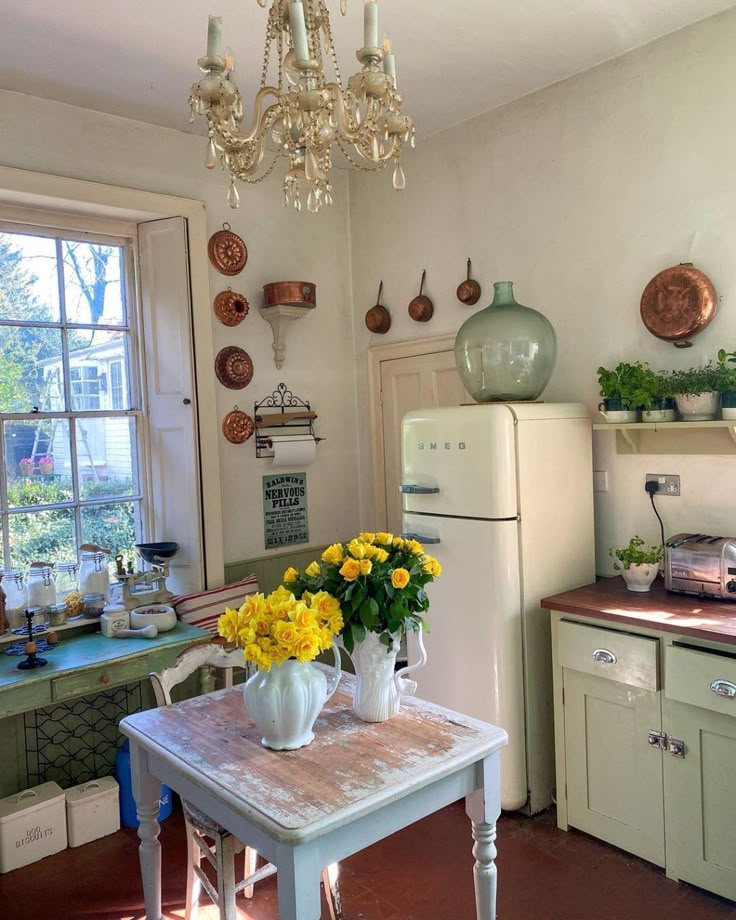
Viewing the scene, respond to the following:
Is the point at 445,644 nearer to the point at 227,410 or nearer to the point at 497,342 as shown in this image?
the point at 497,342

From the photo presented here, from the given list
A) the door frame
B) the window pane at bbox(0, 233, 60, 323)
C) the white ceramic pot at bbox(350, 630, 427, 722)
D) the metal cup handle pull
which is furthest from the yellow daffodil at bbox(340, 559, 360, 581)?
the door frame

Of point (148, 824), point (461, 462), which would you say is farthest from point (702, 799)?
point (148, 824)

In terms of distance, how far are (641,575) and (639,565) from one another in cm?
4

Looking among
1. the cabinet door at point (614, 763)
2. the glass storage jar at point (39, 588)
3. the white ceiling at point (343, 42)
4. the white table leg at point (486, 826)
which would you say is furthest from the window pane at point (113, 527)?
the white table leg at point (486, 826)

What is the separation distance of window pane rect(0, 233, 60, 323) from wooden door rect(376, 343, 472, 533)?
1691 mm

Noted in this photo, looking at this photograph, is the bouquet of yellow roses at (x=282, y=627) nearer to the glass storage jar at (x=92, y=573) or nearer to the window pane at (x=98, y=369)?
the glass storage jar at (x=92, y=573)

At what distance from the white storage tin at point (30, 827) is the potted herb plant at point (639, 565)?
7.59 feet

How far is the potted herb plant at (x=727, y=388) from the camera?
8.05 ft

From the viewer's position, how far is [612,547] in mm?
3055

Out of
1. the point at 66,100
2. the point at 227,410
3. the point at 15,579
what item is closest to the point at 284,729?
the point at 15,579

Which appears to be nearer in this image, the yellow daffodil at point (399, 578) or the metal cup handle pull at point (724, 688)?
the yellow daffodil at point (399, 578)

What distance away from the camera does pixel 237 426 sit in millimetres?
3594

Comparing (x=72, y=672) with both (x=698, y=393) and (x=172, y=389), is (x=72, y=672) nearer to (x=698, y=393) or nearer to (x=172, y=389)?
(x=172, y=389)

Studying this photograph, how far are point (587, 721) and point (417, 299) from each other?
2.14m
